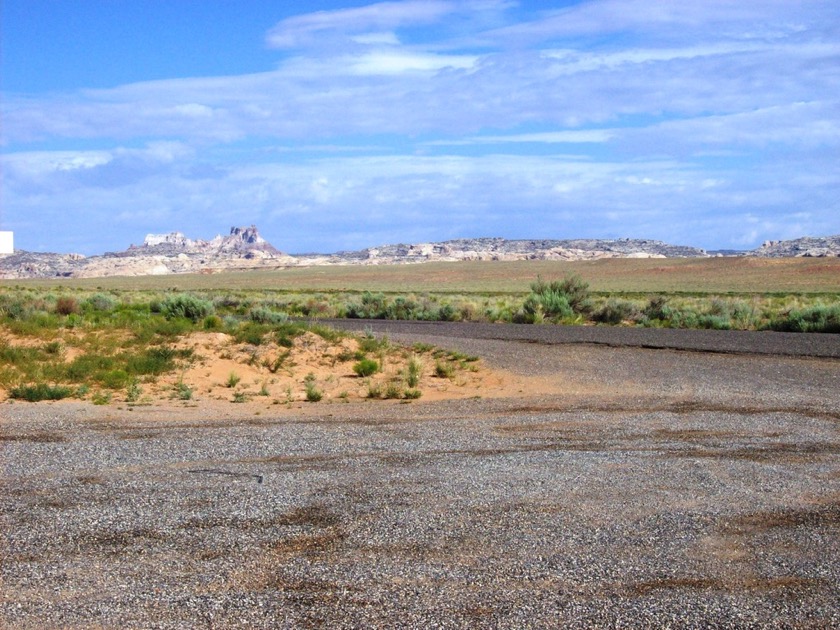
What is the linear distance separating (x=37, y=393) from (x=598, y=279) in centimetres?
9731

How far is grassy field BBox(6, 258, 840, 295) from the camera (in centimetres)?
9112

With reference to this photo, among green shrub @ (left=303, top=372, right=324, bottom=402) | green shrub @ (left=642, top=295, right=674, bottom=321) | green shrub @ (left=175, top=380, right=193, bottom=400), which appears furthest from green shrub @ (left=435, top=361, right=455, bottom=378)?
green shrub @ (left=642, top=295, right=674, bottom=321)

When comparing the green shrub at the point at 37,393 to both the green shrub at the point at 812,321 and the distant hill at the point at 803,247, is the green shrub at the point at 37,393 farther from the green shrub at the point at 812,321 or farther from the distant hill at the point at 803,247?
the distant hill at the point at 803,247

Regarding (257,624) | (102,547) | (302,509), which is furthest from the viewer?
(302,509)

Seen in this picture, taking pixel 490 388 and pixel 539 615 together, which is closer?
pixel 539 615

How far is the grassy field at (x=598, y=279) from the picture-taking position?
9112 cm

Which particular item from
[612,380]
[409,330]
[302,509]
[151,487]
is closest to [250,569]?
[302,509]

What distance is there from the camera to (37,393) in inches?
706

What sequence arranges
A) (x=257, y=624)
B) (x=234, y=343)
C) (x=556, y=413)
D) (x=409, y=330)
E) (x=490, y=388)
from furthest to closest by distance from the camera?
1. (x=409, y=330)
2. (x=234, y=343)
3. (x=490, y=388)
4. (x=556, y=413)
5. (x=257, y=624)

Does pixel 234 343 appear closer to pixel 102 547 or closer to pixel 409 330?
pixel 409 330

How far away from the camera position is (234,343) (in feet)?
78.4

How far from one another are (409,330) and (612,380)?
1426 centimetres

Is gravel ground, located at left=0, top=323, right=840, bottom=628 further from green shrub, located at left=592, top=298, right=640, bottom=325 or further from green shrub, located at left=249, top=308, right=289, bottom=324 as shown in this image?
green shrub, located at left=592, top=298, right=640, bottom=325

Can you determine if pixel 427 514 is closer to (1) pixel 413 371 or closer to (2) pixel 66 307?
(1) pixel 413 371
